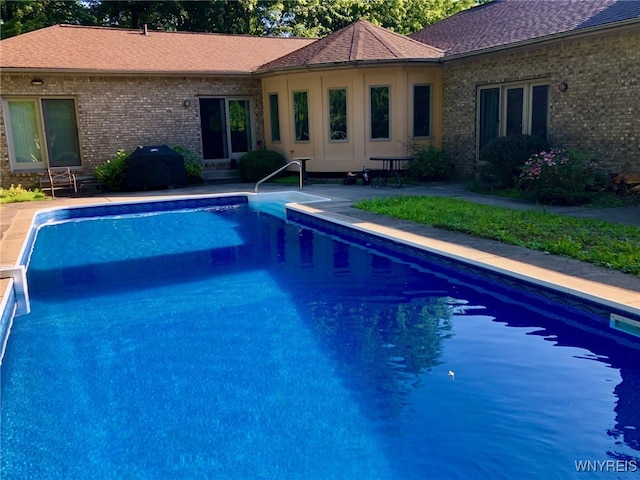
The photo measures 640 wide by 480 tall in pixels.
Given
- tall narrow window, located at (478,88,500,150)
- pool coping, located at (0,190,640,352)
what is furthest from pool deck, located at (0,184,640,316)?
tall narrow window, located at (478,88,500,150)

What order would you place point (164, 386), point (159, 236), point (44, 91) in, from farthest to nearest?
point (44, 91), point (159, 236), point (164, 386)

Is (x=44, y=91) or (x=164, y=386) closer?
(x=164, y=386)

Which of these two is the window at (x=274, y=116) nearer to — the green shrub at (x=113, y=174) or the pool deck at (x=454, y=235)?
the pool deck at (x=454, y=235)

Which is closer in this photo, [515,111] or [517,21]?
[515,111]

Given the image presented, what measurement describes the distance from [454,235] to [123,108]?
438 inches

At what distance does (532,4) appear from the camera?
49.2 feet

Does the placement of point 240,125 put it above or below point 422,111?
below

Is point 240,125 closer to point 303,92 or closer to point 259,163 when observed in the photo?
point 259,163

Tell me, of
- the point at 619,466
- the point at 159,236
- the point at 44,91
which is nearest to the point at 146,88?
the point at 44,91

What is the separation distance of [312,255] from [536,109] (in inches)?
266

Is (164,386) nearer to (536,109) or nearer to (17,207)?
(17,207)

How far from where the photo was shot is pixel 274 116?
16875 mm

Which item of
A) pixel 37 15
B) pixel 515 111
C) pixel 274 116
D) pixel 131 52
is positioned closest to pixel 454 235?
pixel 515 111

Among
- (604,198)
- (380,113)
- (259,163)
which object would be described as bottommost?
(604,198)
